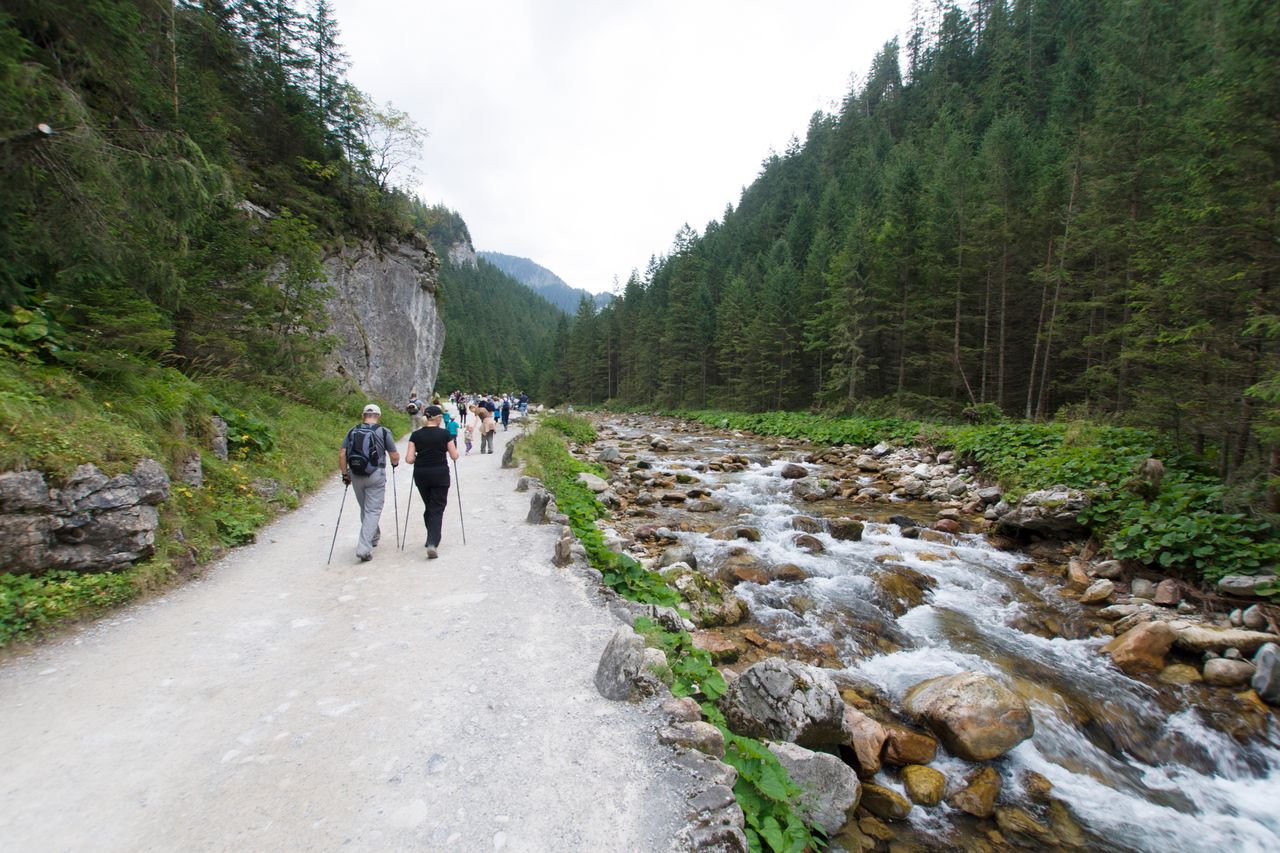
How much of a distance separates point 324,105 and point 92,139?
26.5 meters

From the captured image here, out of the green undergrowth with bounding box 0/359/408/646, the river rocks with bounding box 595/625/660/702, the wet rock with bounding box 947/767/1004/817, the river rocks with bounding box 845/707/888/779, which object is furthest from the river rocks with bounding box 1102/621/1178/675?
the green undergrowth with bounding box 0/359/408/646

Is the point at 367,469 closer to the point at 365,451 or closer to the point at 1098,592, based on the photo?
the point at 365,451

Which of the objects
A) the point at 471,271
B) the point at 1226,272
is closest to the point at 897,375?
the point at 1226,272

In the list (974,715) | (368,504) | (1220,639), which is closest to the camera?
(974,715)

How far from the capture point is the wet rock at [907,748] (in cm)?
A: 472

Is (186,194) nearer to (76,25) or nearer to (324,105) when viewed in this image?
(76,25)

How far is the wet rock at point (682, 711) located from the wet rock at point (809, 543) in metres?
7.14

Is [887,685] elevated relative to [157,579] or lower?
lower

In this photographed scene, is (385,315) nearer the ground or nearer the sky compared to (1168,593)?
nearer the sky

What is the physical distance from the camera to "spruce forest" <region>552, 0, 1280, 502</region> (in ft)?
29.1

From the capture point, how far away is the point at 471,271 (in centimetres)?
16188

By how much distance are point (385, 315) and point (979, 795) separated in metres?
28.9

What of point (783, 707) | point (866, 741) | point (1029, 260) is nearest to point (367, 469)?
point (783, 707)

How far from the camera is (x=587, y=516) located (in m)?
9.69
